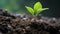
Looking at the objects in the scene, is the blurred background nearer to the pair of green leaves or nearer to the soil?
the pair of green leaves

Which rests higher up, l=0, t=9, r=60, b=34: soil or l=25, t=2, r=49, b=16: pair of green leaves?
l=25, t=2, r=49, b=16: pair of green leaves

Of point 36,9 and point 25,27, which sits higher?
point 36,9

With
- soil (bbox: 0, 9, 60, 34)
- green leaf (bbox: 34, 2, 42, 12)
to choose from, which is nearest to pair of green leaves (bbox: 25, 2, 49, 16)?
green leaf (bbox: 34, 2, 42, 12)

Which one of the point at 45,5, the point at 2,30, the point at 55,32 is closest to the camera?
the point at 2,30

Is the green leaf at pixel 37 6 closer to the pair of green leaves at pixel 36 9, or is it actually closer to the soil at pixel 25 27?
the pair of green leaves at pixel 36 9

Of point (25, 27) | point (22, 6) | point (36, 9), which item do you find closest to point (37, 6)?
point (36, 9)

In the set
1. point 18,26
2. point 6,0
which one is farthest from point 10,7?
point 18,26

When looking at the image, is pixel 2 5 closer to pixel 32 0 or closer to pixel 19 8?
pixel 19 8

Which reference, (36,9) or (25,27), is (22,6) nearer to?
(36,9)

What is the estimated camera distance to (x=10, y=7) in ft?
5.18

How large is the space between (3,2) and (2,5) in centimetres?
4

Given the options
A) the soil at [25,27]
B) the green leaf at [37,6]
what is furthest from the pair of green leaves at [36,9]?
the soil at [25,27]

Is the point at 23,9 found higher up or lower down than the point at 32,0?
lower down

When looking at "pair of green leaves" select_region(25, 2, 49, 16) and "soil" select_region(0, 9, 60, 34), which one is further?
"pair of green leaves" select_region(25, 2, 49, 16)
